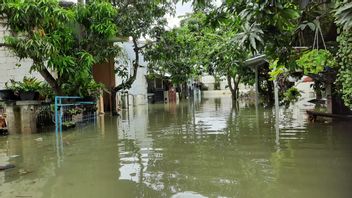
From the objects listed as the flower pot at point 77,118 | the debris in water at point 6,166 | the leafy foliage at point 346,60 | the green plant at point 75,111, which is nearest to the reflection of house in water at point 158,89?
the flower pot at point 77,118

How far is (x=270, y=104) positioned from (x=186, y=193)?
585 inches

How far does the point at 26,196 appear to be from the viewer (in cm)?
471

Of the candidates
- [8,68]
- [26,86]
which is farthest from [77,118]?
[8,68]

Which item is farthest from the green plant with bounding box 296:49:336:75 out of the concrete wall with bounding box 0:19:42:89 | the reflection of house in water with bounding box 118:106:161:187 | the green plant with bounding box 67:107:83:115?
the concrete wall with bounding box 0:19:42:89

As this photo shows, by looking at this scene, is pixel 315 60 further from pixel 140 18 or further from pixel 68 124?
pixel 140 18

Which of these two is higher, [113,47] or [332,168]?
[113,47]

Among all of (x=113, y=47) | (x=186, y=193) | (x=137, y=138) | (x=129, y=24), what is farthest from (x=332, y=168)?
(x=129, y=24)

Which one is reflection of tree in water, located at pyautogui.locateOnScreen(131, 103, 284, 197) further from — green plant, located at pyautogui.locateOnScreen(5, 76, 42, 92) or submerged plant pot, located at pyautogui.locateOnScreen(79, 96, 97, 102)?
submerged plant pot, located at pyautogui.locateOnScreen(79, 96, 97, 102)

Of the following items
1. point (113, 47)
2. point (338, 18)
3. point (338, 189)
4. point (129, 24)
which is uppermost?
point (129, 24)

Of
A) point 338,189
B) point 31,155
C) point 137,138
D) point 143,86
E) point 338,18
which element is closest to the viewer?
point 338,18

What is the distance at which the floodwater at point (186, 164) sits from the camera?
480cm

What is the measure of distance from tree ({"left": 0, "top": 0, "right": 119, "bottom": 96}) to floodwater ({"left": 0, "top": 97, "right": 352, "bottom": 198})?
2117 mm

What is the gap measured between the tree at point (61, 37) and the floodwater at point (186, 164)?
212 cm

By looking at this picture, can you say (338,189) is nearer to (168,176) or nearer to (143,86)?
(168,176)
